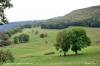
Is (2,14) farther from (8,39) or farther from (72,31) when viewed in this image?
(72,31)

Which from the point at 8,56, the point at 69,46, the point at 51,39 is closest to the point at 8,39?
the point at 8,56

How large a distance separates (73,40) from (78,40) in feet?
5.32

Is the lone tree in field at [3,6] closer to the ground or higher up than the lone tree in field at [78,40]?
higher up

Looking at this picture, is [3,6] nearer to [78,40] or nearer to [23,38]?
[78,40]

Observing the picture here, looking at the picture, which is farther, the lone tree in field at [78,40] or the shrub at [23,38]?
→ the shrub at [23,38]

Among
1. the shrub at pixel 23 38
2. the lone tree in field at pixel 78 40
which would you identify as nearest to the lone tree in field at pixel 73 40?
the lone tree in field at pixel 78 40

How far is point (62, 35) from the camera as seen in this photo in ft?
328

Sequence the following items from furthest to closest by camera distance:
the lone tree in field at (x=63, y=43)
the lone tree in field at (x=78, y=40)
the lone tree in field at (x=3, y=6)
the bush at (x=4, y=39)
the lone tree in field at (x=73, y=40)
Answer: the lone tree in field at (x=63, y=43) → the lone tree in field at (x=73, y=40) → the lone tree in field at (x=78, y=40) → the lone tree in field at (x=3, y=6) → the bush at (x=4, y=39)

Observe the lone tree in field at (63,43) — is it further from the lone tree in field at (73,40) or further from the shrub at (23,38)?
the shrub at (23,38)

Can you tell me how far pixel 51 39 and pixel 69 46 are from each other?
90833 mm

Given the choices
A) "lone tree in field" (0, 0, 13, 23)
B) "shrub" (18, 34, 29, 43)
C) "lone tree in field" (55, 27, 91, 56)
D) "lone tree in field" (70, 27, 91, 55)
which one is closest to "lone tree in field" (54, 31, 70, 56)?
"lone tree in field" (55, 27, 91, 56)

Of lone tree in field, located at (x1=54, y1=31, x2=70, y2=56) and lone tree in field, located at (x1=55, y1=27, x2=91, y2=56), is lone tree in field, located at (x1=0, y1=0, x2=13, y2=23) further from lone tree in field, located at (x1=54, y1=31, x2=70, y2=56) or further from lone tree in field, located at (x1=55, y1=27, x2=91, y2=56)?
lone tree in field, located at (x1=54, y1=31, x2=70, y2=56)

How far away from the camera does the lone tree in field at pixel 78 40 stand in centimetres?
9606

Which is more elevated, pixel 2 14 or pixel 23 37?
pixel 2 14
